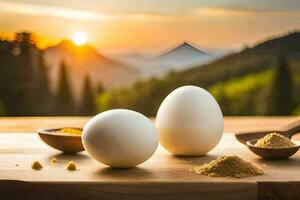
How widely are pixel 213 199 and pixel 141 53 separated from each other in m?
1.82

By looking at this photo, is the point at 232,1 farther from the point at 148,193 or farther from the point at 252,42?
the point at 148,193

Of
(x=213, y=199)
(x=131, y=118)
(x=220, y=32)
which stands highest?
(x=220, y=32)

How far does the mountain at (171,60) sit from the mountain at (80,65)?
58mm

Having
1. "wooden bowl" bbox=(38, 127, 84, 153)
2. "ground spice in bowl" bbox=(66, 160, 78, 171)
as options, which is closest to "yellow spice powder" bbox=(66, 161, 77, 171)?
"ground spice in bowl" bbox=(66, 160, 78, 171)

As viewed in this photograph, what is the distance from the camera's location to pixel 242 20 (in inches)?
106

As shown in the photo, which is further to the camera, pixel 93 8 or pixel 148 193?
pixel 93 8

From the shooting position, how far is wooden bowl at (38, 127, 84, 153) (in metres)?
1.20

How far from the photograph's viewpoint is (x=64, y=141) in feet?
3.94

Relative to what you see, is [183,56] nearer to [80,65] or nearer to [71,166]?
[80,65]

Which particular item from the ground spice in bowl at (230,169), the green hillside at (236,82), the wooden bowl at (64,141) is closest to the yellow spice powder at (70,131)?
the wooden bowl at (64,141)

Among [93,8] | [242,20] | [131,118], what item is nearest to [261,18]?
[242,20]

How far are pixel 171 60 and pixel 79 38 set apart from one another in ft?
1.29

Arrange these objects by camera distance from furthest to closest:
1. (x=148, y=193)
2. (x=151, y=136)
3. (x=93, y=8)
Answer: (x=93, y=8) < (x=151, y=136) < (x=148, y=193)

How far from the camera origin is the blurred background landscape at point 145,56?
2.66 m
